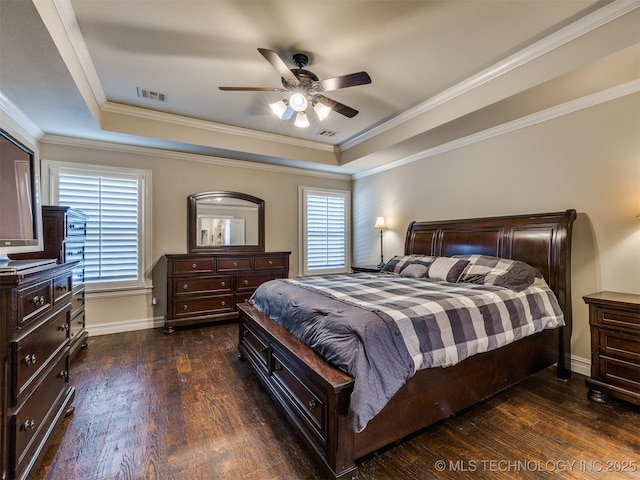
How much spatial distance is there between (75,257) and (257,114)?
2.69m

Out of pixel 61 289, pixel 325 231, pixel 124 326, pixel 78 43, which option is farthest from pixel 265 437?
pixel 325 231

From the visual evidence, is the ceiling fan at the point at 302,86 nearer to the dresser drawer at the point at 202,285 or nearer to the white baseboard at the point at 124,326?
the dresser drawer at the point at 202,285

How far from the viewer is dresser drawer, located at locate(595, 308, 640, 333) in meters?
2.13

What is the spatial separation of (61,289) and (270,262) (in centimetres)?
285

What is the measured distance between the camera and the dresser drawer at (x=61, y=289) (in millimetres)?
1906

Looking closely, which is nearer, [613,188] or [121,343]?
[613,188]

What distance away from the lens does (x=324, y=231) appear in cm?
571

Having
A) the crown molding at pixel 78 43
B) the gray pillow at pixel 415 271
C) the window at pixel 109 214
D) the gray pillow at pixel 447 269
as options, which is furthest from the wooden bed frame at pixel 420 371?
the crown molding at pixel 78 43

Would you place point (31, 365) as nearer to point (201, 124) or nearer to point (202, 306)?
point (202, 306)

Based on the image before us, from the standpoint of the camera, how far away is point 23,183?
2.00m

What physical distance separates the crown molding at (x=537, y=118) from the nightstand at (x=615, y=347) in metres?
1.77

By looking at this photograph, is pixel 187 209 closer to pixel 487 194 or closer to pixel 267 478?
pixel 267 478

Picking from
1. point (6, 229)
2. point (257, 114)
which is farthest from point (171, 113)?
point (6, 229)

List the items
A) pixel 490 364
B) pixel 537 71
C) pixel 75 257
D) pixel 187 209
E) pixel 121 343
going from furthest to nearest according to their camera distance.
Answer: pixel 187 209 < pixel 121 343 < pixel 75 257 < pixel 537 71 < pixel 490 364
